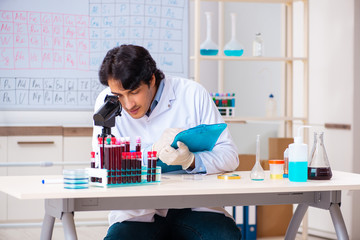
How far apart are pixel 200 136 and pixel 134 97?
0.32 metres

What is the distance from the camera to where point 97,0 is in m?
3.84

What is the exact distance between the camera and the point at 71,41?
12.5ft

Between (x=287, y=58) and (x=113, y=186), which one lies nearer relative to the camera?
(x=113, y=186)

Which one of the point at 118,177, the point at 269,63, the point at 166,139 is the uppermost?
the point at 269,63

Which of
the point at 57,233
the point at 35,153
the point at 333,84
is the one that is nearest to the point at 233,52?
the point at 333,84

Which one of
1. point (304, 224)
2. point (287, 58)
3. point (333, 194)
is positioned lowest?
point (304, 224)

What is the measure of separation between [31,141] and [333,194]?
2.43 metres

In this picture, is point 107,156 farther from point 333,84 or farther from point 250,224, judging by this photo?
point 333,84

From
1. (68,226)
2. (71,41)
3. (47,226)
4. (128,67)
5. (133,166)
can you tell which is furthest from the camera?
(71,41)

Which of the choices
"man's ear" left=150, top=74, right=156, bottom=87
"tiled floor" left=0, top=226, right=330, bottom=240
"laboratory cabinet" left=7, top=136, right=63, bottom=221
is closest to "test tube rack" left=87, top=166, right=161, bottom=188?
"man's ear" left=150, top=74, right=156, bottom=87

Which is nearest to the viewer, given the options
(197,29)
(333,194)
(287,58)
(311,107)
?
(333,194)

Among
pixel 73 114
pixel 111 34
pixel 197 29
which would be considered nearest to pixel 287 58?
pixel 197 29

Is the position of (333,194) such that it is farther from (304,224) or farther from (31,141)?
(31,141)

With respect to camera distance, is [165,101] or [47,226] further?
[165,101]
